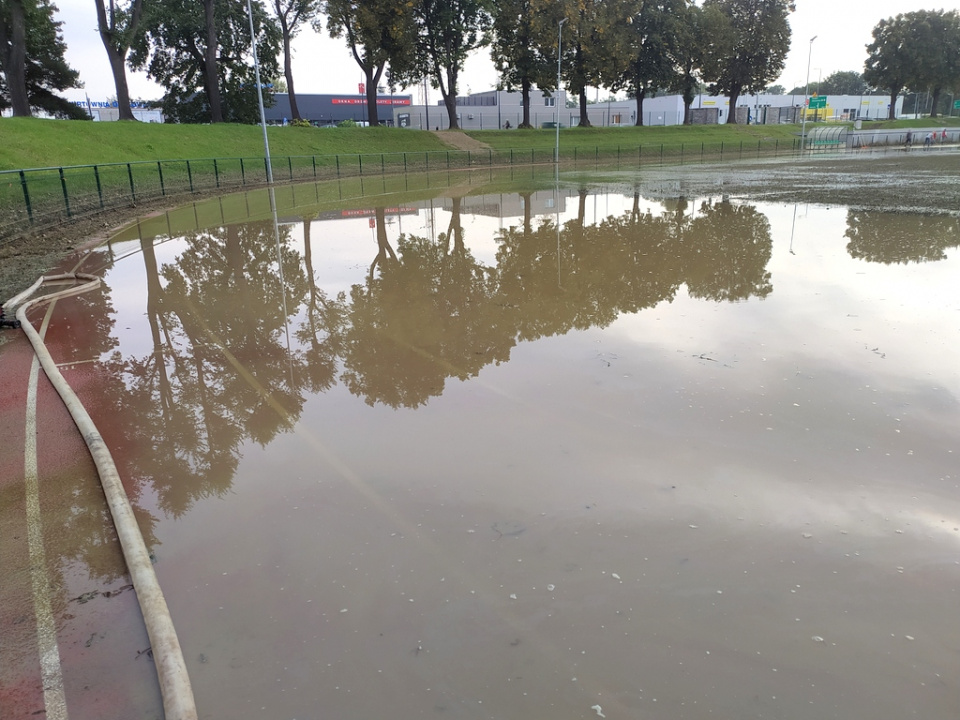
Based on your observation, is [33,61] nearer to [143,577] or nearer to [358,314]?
[358,314]

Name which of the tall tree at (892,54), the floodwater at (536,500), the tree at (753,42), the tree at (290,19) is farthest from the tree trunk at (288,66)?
the tall tree at (892,54)

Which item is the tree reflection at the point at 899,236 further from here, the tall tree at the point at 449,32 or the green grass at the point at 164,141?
the tall tree at the point at 449,32

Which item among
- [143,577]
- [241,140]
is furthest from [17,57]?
[143,577]

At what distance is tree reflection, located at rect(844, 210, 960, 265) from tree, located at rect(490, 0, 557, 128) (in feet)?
144

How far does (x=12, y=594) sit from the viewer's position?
422 cm

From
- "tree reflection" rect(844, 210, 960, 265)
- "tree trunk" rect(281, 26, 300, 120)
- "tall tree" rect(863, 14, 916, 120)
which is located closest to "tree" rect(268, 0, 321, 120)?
"tree trunk" rect(281, 26, 300, 120)

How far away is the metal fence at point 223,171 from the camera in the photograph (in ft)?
61.3

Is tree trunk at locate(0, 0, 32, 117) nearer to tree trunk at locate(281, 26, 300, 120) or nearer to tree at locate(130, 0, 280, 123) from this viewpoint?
tree at locate(130, 0, 280, 123)

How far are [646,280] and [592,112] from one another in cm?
9698

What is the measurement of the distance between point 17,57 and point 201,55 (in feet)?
56.4

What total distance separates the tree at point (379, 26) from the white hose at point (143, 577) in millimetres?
48273

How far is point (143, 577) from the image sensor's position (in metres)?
4.16

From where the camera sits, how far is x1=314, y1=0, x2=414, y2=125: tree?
49.3 m

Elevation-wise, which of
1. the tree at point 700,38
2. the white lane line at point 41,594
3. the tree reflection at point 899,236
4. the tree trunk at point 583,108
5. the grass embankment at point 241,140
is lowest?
the white lane line at point 41,594
